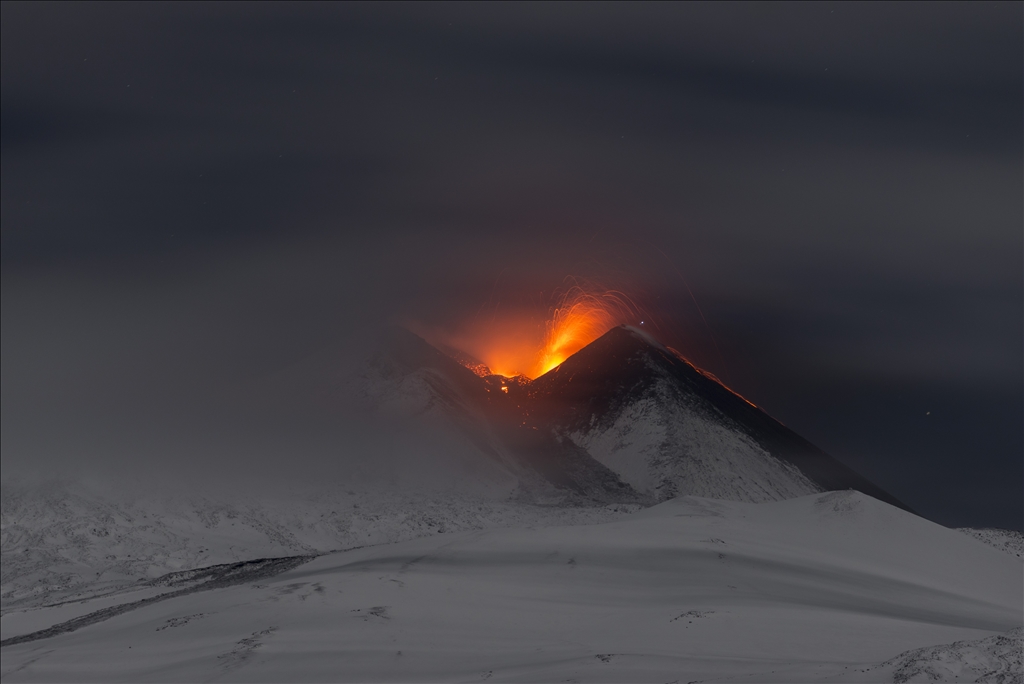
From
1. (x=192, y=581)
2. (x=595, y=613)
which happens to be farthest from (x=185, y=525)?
(x=595, y=613)

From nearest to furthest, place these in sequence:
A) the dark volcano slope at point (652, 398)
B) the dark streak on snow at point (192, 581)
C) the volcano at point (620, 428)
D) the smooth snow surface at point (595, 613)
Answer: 1. the smooth snow surface at point (595, 613)
2. the dark streak on snow at point (192, 581)
3. the volcano at point (620, 428)
4. the dark volcano slope at point (652, 398)

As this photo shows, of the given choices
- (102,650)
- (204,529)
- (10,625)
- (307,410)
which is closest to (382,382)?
(307,410)

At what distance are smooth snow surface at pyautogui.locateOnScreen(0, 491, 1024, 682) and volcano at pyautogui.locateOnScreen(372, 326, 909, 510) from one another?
174ft

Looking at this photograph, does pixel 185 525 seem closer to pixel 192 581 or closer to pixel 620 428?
pixel 192 581

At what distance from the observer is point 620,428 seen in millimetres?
130500

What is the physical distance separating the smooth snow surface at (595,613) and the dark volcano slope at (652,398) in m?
71.2

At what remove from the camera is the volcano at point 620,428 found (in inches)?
4395

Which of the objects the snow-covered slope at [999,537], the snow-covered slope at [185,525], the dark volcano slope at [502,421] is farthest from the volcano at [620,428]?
the snow-covered slope at [999,537]

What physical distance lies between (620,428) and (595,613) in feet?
306

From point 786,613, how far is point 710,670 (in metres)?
11.5

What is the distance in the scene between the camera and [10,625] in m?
46.1

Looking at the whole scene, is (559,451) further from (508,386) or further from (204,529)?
(204,529)

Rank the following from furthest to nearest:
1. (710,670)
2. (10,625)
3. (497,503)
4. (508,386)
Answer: (508,386)
(497,503)
(10,625)
(710,670)

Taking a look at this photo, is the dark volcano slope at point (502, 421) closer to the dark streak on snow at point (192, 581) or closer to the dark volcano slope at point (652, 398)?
the dark volcano slope at point (652, 398)
